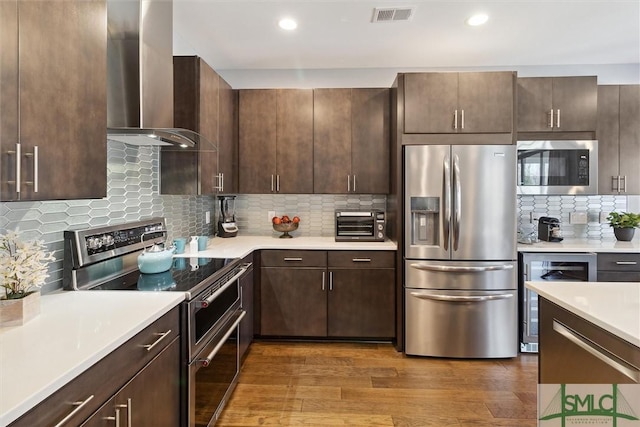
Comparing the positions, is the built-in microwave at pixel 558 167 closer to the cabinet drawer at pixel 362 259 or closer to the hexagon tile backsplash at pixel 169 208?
the hexagon tile backsplash at pixel 169 208

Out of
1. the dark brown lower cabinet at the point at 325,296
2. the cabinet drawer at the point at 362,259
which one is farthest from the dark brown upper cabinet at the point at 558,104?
the dark brown lower cabinet at the point at 325,296

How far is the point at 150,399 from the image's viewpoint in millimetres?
1358

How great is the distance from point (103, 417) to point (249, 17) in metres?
2.62

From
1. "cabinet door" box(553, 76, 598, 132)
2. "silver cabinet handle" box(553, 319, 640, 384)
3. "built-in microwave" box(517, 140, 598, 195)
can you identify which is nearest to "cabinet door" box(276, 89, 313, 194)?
"built-in microwave" box(517, 140, 598, 195)

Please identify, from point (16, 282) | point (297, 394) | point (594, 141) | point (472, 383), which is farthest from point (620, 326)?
point (594, 141)

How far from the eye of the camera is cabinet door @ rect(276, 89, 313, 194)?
345 centimetres

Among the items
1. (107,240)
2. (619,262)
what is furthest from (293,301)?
(619,262)

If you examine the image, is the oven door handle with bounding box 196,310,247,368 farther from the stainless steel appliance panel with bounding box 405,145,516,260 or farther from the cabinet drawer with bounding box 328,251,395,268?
the stainless steel appliance panel with bounding box 405,145,516,260

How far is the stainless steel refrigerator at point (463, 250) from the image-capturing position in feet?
9.41

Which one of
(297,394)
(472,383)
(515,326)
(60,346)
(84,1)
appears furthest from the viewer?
(515,326)

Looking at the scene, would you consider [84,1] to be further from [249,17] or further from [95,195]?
[249,17]

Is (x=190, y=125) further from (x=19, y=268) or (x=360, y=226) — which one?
(x=360, y=226)

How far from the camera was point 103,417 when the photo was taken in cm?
108

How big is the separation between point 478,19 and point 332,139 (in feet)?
4.94
